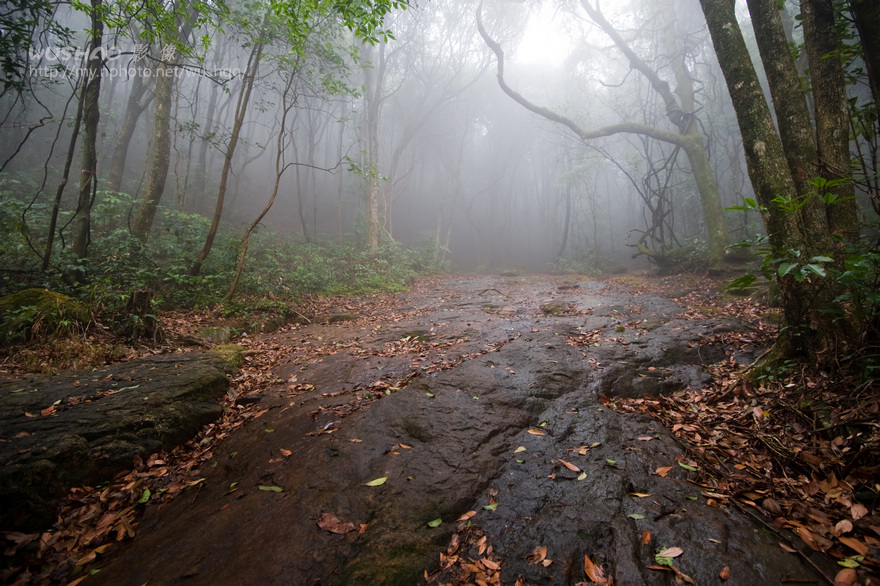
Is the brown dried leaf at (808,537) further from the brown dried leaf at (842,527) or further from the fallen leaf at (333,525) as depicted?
the fallen leaf at (333,525)

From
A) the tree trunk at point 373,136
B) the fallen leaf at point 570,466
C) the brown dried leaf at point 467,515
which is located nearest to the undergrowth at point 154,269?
the tree trunk at point 373,136

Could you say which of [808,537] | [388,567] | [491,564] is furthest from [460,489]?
[808,537]

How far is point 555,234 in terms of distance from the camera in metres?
28.8

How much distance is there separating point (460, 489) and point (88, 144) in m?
8.40

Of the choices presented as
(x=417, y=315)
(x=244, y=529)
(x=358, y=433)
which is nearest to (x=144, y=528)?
(x=244, y=529)

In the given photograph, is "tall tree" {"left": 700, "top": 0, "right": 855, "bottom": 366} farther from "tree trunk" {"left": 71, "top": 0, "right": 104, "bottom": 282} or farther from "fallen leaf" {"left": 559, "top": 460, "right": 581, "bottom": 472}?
"tree trunk" {"left": 71, "top": 0, "right": 104, "bottom": 282}

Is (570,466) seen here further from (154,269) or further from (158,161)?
(158,161)

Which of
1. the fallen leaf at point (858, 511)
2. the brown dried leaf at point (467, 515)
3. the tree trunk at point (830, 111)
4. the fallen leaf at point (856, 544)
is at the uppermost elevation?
the tree trunk at point (830, 111)

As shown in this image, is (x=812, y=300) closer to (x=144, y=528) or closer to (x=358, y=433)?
(x=358, y=433)

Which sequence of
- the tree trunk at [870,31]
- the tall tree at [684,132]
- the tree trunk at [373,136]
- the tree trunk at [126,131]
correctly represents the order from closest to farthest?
the tree trunk at [870,31] → the tall tree at [684,132] → the tree trunk at [126,131] → the tree trunk at [373,136]

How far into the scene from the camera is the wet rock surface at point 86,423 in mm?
2262

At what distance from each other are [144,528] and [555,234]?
29.5 m

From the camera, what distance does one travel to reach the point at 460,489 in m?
2.46

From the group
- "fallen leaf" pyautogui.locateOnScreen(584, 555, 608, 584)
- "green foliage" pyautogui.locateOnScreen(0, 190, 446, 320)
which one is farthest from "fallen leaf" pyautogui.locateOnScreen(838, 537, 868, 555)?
"green foliage" pyautogui.locateOnScreen(0, 190, 446, 320)
